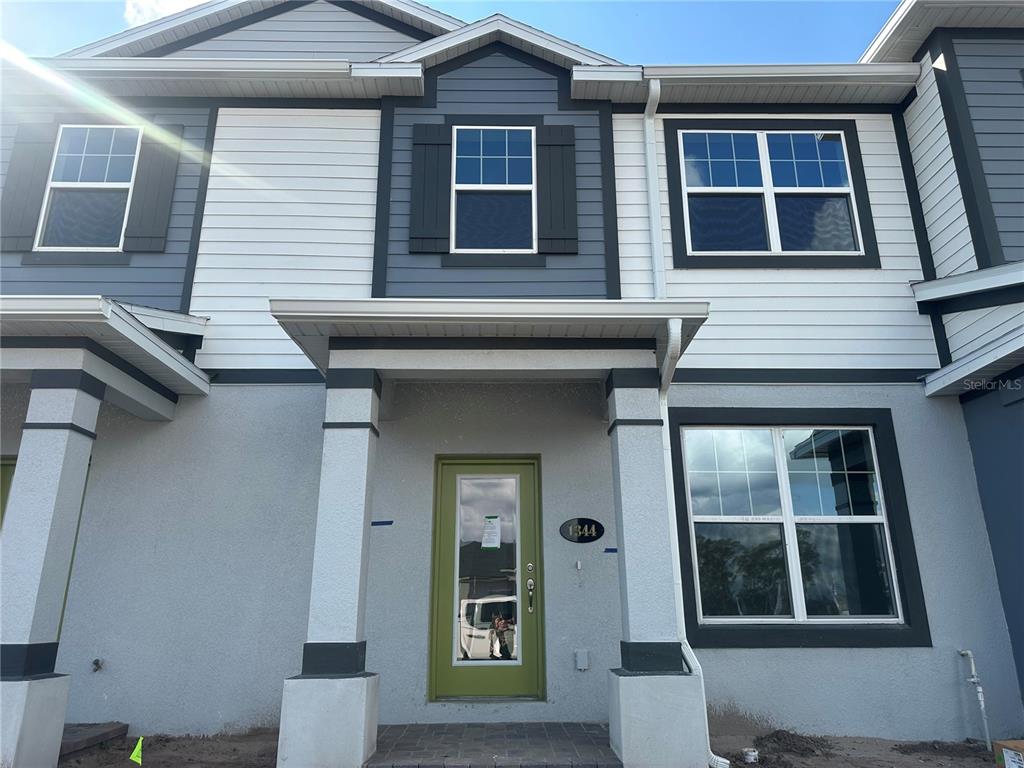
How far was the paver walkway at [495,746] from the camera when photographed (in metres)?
3.81

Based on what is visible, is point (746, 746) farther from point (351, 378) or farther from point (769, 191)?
point (769, 191)

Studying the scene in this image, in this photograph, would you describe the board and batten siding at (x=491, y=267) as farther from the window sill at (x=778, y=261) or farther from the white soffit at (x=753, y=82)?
the window sill at (x=778, y=261)

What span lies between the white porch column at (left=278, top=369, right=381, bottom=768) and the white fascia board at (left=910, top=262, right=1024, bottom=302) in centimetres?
454

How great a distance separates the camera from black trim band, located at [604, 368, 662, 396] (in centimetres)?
440

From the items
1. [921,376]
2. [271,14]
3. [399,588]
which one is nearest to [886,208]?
[921,376]

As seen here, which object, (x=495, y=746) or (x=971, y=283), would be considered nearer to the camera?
(x=495, y=746)

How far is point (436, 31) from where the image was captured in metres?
6.70

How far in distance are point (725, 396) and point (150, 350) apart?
426 centimetres

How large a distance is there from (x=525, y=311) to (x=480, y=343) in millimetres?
437

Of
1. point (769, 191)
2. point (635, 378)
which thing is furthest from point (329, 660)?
point (769, 191)

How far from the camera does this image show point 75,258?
564cm

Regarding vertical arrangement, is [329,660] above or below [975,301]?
below

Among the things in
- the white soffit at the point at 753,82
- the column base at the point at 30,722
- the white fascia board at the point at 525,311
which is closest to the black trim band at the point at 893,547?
the white fascia board at the point at 525,311

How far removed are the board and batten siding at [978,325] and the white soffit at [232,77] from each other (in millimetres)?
5033
